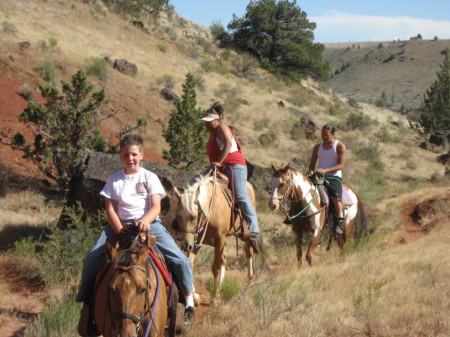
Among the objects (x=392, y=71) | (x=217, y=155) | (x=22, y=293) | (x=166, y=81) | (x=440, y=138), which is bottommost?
(x=22, y=293)

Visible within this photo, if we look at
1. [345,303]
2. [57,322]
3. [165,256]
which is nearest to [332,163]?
[345,303]

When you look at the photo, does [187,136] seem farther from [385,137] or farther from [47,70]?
[385,137]

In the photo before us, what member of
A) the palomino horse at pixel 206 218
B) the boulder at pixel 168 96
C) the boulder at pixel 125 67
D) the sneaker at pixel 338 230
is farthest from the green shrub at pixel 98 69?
the palomino horse at pixel 206 218

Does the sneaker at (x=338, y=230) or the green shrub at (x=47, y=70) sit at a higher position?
the green shrub at (x=47, y=70)

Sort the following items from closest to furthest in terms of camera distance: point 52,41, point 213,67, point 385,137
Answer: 1. point 52,41
2. point 385,137
3. point 213,67

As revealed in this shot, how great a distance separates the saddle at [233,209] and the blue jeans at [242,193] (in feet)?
0.22

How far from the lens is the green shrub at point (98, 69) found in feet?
72.7

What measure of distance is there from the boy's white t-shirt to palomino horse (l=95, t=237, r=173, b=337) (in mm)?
644

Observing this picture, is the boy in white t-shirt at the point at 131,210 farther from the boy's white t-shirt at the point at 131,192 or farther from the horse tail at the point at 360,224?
the horse tail at the point at 360,224

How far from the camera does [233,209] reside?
6969 mm

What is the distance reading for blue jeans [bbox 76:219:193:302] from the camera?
168 inches

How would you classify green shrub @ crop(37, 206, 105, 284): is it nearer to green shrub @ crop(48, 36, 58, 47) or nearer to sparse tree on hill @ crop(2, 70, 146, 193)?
sparse tree on hill @ crop(2, 70, 146, 193)

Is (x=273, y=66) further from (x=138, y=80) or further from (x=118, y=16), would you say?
(x=138, y=80)

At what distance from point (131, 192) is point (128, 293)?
4.35 feet
